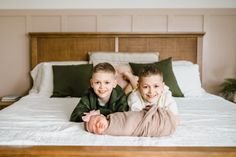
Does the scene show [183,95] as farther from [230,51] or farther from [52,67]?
[52,67]

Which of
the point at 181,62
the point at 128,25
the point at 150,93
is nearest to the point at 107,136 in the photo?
the point at 150,93

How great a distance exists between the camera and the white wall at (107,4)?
10.2 feet

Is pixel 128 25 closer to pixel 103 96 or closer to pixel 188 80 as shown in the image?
pixel 188 80

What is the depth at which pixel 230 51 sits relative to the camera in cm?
317

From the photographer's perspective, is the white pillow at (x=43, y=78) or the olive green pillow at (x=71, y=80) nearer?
the olive green pillow at (x=71, y=80)

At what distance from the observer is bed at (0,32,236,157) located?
3.01 ft

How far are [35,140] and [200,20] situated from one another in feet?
8.34

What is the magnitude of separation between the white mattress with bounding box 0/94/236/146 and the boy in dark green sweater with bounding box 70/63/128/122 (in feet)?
0.36

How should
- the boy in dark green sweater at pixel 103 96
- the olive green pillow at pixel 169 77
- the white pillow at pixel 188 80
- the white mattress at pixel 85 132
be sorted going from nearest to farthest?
the white mattress at pixel 85 132 < the boy in dark green sweater at pixel 103 96 < the olive green pillow at pixel 169 77 < the white pillow at pixel 188 80

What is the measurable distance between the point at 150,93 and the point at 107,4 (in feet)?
6.69

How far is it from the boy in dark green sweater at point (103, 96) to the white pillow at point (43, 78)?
1.21 m

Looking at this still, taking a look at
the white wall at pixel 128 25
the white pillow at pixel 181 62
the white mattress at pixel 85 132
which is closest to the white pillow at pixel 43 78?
the white wall at pixel 128 25

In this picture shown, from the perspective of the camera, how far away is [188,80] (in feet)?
8.70

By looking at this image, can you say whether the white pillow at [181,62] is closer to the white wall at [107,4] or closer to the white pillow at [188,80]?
the white pillow at [188,80]
